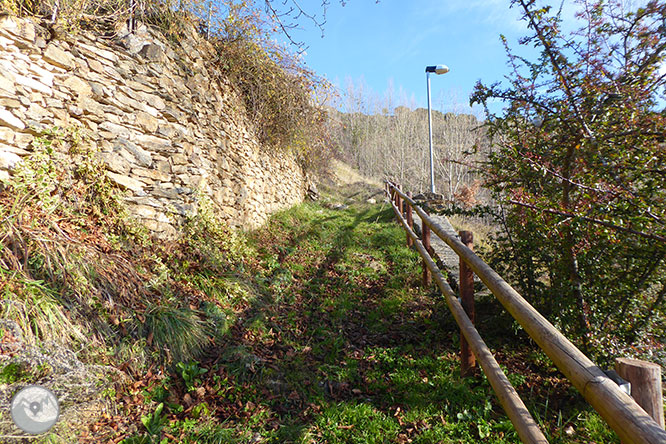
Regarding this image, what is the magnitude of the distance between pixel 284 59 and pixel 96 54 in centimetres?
407

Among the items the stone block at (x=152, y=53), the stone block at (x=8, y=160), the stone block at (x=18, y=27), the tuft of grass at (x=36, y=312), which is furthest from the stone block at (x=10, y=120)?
the stone block at (x=152, y=53)

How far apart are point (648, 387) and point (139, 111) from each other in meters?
5.00

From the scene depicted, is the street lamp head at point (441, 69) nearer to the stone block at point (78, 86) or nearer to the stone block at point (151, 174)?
the stone block at point (151, 174)

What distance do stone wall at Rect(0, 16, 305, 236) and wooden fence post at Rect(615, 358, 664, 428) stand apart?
4.27 meters

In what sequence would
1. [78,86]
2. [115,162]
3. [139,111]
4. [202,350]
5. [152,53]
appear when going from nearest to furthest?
1. [202,350]
2. [78,86]
3. [115,162]
4. [139,111]
5. [152,53]

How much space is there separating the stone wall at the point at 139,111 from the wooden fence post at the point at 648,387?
4.27m

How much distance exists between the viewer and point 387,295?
4.59 meters

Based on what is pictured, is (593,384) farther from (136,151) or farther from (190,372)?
(136,151)

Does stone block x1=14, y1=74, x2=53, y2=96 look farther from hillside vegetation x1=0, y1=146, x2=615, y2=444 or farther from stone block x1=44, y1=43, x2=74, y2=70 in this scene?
hillside vegetation x1=0, y1=146, x2=615, y2=444

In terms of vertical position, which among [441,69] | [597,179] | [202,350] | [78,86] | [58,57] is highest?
[441,69]

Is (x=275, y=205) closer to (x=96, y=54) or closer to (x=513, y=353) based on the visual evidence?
(x=96, y=54)

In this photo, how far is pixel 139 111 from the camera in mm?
3986

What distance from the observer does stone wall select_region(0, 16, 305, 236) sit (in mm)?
2928

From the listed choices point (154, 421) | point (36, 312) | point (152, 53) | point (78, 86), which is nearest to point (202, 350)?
point (154, 421)
